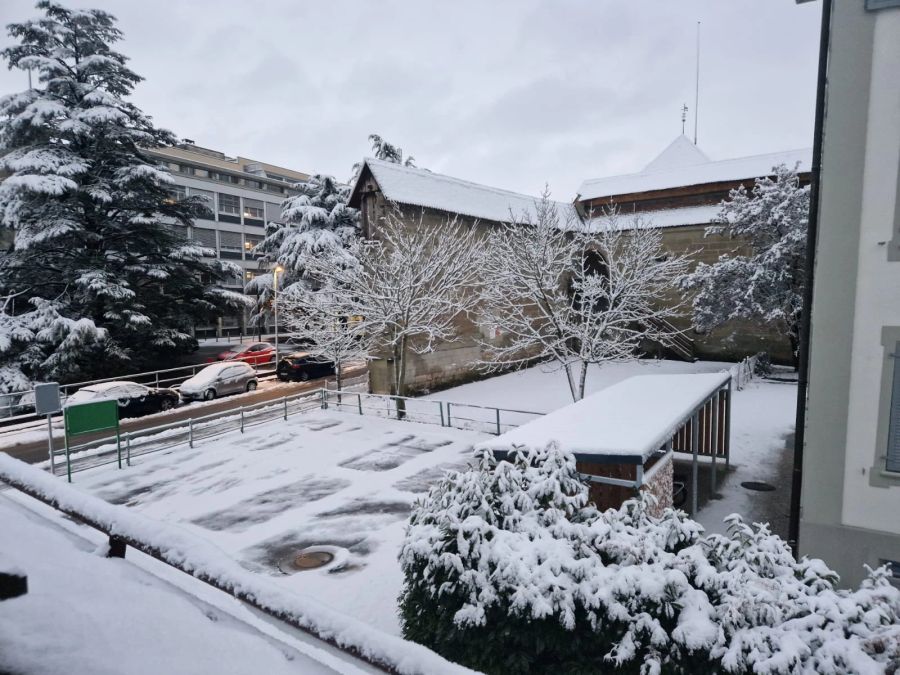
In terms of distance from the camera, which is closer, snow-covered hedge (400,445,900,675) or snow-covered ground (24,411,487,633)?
snow-covered hedge (400,445,900,675)

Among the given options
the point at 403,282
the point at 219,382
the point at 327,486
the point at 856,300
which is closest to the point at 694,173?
the point at 403,282

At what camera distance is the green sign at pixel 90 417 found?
1251 centimetres

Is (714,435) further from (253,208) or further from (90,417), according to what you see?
(253,208)

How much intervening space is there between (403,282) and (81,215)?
56.8 feet

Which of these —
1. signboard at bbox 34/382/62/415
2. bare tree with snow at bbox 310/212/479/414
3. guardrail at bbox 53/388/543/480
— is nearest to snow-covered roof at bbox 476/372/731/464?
guardrail at bbox 53/388/543/480

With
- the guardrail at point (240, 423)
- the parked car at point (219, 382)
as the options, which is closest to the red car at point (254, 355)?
the parked car at point (219, 382)

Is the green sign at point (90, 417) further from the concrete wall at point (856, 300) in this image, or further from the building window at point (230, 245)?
the building window at point (230, 245)

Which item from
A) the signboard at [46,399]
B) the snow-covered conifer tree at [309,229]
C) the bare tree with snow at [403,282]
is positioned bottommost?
the signboard at [46,399]

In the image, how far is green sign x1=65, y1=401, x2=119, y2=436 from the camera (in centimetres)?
1251

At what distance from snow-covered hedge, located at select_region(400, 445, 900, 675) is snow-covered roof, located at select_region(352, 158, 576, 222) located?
18.5 metres

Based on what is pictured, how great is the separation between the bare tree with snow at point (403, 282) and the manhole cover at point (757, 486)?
11.5 m

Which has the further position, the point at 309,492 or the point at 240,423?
the point at 240,423

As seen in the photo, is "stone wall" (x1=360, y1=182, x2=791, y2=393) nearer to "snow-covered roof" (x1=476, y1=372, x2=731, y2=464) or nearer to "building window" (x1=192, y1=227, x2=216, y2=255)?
"snow-covered roof" (x1=476, y1=372, x2=731, y2=464)

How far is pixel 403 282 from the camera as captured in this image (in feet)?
66.6
